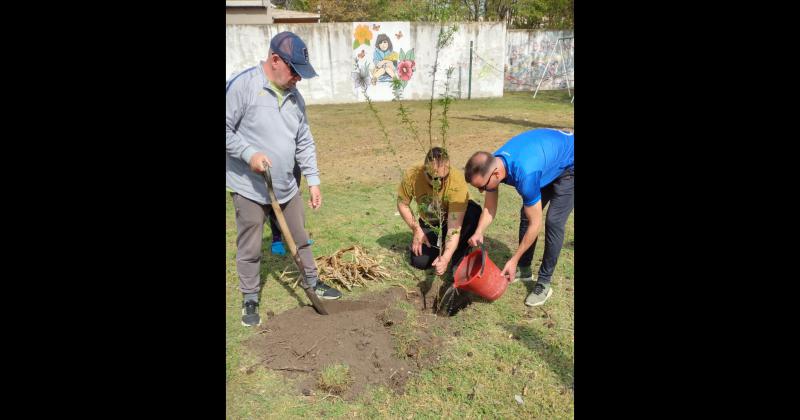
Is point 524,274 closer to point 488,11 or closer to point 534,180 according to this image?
point 534,180

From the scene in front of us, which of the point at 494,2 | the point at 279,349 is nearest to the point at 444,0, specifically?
the point at 279,349

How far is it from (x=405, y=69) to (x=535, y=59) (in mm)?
6728

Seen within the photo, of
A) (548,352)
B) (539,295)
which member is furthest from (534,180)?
(548,352)

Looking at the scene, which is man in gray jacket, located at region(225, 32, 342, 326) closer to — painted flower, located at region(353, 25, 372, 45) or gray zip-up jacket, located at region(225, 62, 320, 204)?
gray zip-up jacket, located at region(225, 62, 320, 204)

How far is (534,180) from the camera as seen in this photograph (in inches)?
140

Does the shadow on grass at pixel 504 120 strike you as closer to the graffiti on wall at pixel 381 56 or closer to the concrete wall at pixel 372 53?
the concrete wall at pixel 372 53

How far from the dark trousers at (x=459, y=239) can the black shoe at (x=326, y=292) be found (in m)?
0.89

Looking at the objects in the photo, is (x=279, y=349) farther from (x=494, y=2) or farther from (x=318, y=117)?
(x=494, y=2)

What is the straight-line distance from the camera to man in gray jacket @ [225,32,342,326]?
330cm

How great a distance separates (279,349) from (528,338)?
187cm

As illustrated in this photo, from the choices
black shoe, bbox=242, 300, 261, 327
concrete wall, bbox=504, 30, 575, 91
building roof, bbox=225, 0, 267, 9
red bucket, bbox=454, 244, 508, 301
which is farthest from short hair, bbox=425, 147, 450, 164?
building roof, bbox=225, 0, 267, 9

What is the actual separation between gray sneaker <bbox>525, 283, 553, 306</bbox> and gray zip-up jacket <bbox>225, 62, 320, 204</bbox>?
2.21 m

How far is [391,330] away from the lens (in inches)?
142

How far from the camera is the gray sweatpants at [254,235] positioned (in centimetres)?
355
